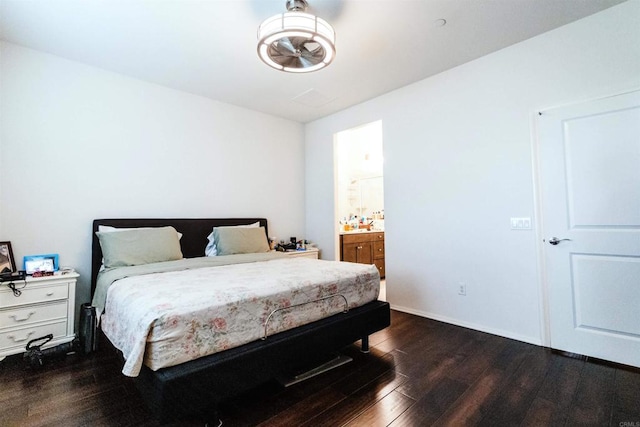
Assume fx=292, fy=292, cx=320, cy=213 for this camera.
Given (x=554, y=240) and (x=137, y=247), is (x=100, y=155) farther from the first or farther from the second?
(x=554, y=240)

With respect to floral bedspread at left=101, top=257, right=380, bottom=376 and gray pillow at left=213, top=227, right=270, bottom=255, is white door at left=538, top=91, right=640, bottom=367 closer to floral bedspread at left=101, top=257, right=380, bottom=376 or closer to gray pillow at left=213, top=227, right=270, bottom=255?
floral bedspread at left=101, top=257, right=380, bottom=376

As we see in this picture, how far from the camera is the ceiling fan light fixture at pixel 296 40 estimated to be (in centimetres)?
195

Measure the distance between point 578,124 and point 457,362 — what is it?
2.23 meters

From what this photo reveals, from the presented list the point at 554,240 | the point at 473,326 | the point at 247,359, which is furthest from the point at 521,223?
the point at 247,359

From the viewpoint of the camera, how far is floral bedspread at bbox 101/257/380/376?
1487mm

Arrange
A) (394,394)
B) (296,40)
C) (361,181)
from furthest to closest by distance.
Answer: (361,181) < (296,40) < (394,394)

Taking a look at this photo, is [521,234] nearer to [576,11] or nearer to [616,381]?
[616,381]

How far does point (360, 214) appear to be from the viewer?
21.3 feet

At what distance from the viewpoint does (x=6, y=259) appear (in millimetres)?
2564

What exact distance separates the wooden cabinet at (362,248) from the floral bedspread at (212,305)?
206cm

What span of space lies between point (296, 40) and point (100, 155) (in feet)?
8.13

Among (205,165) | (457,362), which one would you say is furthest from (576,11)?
(205,165)

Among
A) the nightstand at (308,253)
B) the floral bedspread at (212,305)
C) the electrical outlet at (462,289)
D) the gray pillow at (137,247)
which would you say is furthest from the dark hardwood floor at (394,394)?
the nightstand at (308,253)

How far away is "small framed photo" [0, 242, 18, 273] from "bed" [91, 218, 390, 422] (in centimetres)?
63
